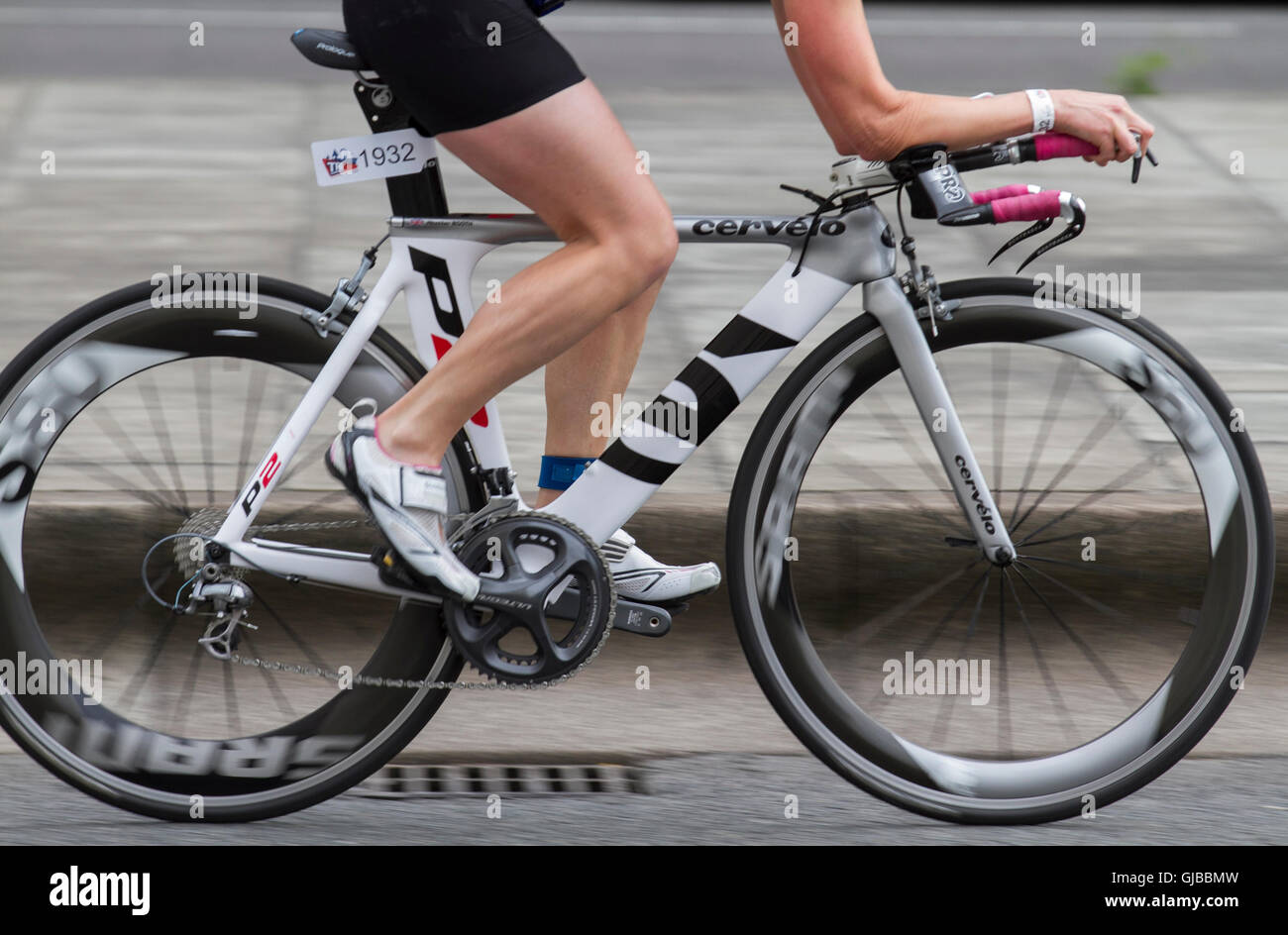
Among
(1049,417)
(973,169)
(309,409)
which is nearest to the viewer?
(973,169)

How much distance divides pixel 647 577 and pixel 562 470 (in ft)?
0.86

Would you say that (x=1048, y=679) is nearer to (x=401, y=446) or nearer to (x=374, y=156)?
(x=401, y=446)

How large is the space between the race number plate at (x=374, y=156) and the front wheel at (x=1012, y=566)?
79 cm

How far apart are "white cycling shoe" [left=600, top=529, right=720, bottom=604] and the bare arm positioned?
2.86ft

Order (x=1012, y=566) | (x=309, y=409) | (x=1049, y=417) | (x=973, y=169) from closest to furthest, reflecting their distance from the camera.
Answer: (x=973, y=169), (x=309, y=409), (x=1012, y=566), (x=1049, y=417)

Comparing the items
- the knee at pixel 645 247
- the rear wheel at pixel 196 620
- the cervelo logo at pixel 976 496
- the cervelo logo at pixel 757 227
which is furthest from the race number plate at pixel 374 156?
the cervelo logo at pixel 976 496

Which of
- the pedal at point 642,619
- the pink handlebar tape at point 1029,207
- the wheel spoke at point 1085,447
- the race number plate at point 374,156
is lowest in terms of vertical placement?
the pedal at point 642,619

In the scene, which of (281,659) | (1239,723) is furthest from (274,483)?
(1239,723)

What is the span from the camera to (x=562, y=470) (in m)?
3.54

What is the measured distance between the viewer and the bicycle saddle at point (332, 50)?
3109 mm

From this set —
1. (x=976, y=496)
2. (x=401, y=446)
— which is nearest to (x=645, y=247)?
(x=401, y=446)

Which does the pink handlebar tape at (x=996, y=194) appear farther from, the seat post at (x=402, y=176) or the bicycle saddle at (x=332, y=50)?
the bicycle saddle at (x=332, y=50)

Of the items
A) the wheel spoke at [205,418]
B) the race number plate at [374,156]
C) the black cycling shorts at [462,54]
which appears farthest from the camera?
the wheel spoke at [205,418]

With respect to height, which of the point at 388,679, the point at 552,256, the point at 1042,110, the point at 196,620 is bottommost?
the point at 388,679
